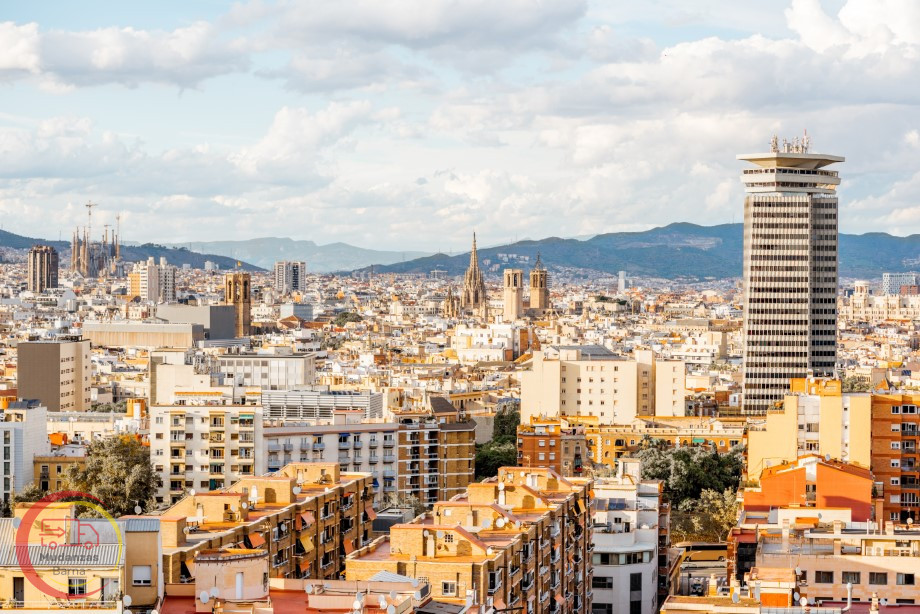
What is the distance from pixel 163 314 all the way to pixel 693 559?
125429mm

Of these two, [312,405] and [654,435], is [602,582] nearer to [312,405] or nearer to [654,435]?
[312,405]

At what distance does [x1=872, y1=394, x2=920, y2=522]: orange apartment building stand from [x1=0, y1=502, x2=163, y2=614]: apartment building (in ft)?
98.4

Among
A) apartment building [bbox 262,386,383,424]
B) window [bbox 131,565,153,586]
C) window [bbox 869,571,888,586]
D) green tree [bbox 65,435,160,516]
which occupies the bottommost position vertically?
green tree [bbox 65,435,160,516]

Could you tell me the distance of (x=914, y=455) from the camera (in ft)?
167

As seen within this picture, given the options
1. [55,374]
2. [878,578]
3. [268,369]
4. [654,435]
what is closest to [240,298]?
[55,374]

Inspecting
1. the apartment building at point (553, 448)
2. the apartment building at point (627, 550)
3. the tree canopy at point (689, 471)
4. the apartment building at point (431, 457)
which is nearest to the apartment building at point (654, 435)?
the apartment building at point (553, 448)

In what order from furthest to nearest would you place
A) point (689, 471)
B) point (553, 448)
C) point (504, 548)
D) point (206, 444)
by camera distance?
point (553, 448), point (689, 471), point (206, 444), point (504, 548)

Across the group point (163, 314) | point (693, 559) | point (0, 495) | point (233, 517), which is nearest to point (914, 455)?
point (693, 559)

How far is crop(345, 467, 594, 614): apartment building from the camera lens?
29.4 m

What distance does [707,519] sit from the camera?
54062 mm

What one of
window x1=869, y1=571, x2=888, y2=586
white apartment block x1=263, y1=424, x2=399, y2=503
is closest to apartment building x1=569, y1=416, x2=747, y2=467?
white apartment block x1=263, y1=424, x2=399, y2=503

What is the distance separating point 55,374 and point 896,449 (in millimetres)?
57604

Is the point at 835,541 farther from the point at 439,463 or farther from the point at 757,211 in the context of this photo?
the point at 757,211

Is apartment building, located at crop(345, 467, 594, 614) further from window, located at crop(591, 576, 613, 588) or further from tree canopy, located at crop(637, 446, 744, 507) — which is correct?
tree canopy, located at crop(637, 446, 744, 507)
